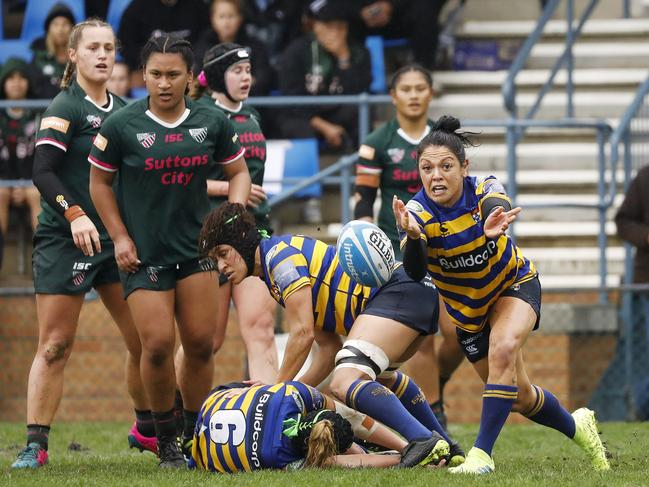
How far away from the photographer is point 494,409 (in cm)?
707

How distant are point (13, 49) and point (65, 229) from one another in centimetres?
682

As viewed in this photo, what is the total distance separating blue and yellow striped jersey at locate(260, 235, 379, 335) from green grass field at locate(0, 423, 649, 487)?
0.93 meters

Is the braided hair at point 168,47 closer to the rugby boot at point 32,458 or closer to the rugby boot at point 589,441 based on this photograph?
the rugby boot at point 32,458

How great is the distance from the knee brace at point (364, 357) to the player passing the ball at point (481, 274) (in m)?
0.45

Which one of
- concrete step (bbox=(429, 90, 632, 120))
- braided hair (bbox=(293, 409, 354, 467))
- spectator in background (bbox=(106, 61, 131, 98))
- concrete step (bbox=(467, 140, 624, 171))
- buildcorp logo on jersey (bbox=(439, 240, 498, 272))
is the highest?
spectator in background (bbox=(106, 61, 131, 98))

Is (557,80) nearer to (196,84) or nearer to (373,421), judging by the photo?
(196,84)

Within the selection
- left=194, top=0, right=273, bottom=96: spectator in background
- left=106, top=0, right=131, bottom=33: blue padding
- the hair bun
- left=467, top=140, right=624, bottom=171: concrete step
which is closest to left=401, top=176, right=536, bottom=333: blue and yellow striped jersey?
the hair bun

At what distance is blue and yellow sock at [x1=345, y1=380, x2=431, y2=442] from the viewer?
7.18 m

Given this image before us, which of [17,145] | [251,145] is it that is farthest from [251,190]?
[17,145]

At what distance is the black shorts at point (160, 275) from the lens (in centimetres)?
773

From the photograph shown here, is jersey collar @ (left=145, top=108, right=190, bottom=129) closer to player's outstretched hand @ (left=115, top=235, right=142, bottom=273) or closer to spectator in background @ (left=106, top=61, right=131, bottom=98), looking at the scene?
player's outstretched hand @ (left=115, top=235, right=142, bottom=273)

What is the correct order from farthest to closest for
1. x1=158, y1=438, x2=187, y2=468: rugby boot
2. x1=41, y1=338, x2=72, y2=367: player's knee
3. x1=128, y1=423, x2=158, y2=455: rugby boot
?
x1=128, y1=423, x2=158, y2=455: rugby boot < x1=41, y1=338, x2=72, y2=367: player's knee < x1=158, y1=438, x2=187, y2=468: rugby boot

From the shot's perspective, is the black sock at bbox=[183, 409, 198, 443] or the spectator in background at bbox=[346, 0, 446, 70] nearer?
the black sock at bbox=[183, 409, 198, 443]

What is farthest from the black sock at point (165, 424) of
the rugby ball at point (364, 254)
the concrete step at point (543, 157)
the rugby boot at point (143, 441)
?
the concrete step at point (543, 157)
